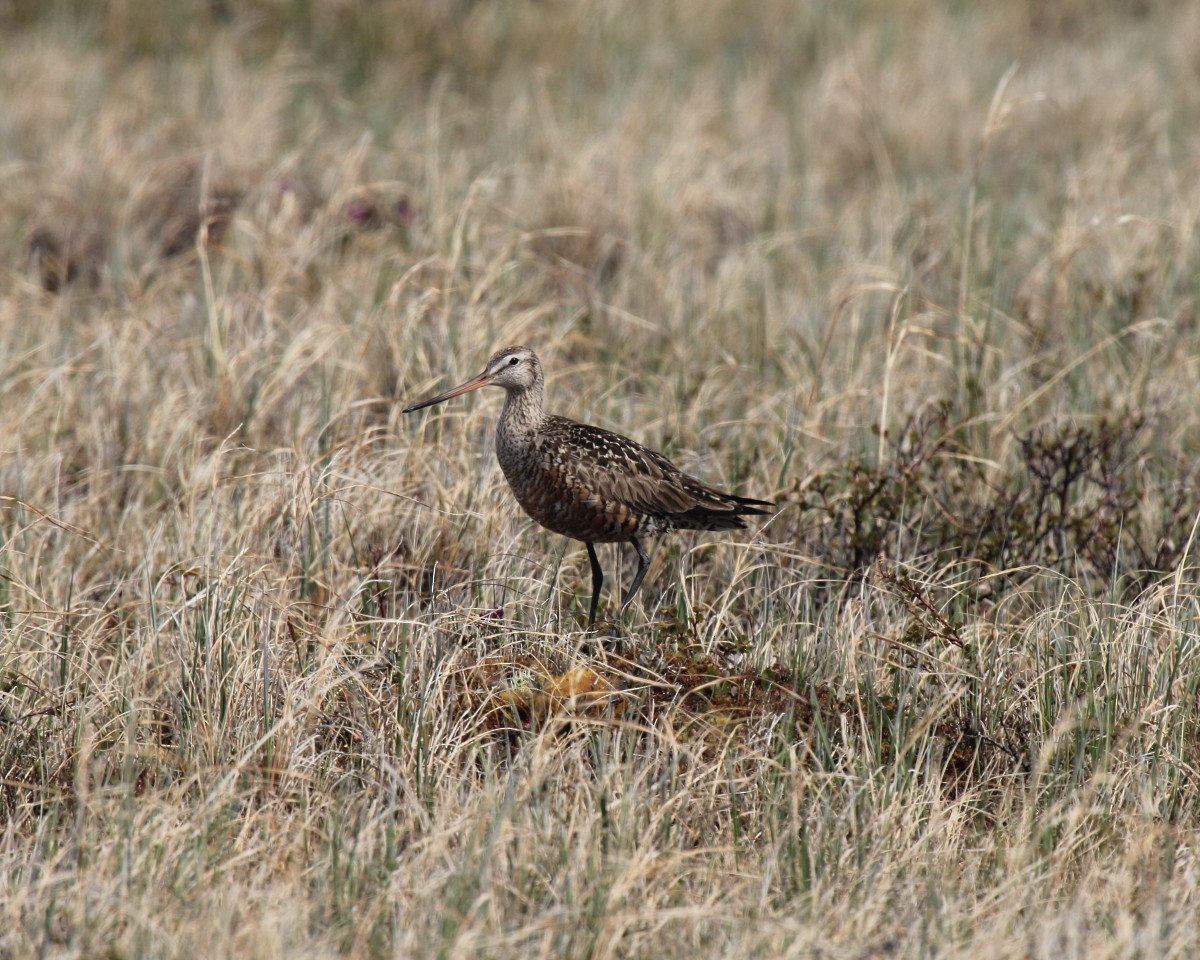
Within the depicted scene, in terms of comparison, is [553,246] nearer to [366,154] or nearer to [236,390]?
[366,154]

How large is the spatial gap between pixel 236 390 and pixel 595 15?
6328 mm

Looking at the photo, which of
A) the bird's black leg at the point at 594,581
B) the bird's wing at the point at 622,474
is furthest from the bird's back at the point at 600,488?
the bird's black leg at the point at 594,581

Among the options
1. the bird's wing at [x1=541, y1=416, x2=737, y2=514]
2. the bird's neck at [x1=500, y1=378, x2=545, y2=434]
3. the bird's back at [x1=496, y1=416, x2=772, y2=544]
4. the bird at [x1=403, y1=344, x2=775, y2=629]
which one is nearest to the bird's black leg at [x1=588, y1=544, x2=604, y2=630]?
the bird at [x1=403, y1=344, x2=775, y2=629]

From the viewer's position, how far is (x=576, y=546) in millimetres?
5371

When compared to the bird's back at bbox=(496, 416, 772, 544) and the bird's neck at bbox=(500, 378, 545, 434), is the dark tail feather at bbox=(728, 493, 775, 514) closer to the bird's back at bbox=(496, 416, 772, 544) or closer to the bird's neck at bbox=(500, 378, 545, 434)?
the bird's back at bbox=(496, 416, 772, 544)

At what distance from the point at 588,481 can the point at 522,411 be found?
0.38 m

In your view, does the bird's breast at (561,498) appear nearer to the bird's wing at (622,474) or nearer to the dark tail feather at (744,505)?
the bird's wing at (622,474)

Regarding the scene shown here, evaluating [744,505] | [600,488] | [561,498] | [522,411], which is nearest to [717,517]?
[744,505]

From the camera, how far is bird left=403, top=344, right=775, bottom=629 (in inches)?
184

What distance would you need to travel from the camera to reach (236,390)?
5656mm

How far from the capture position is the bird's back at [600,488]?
4672 mm

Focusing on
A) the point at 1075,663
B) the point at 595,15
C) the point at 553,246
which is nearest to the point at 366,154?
the point at 553,246

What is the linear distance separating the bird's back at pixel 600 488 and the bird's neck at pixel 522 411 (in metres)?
0.02

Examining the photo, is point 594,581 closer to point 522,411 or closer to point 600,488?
point 600,488
